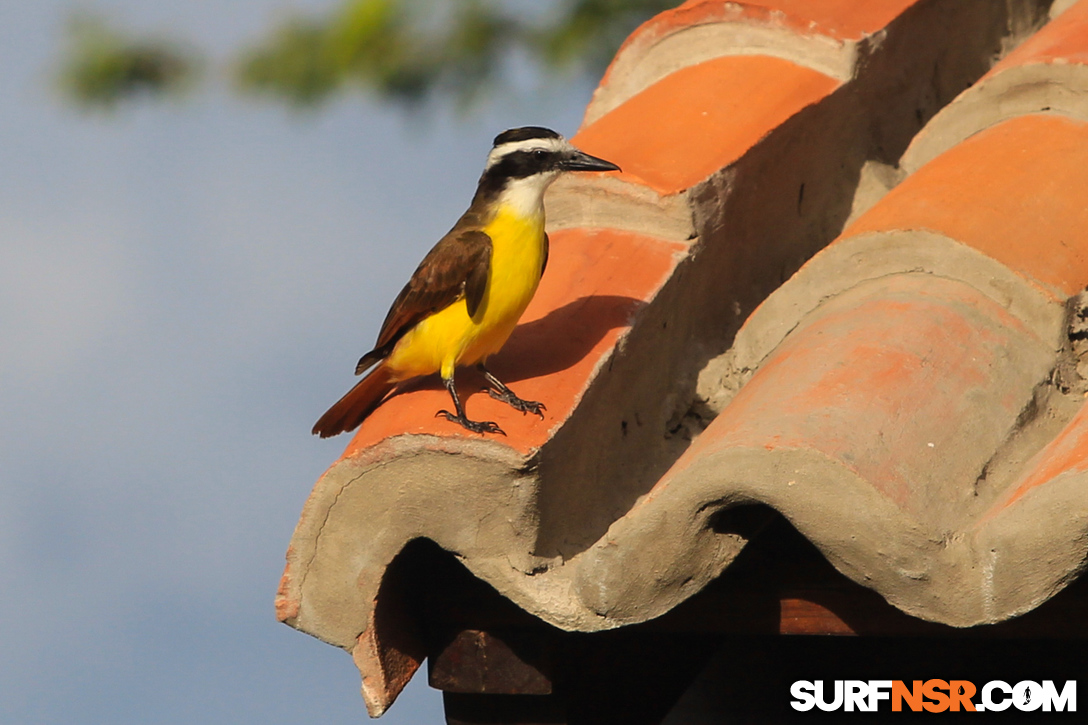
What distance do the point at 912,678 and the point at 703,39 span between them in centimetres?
175

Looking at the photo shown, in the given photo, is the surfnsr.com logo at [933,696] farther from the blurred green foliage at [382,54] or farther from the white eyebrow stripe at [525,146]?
the blurred green foliage at [382,54]

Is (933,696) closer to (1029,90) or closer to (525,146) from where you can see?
(1029,90)

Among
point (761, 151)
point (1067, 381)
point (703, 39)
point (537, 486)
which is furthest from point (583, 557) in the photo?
point (703, 39)

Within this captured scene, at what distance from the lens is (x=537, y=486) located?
2244 mm

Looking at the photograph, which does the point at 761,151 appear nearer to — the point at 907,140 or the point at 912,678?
the point at 907,140

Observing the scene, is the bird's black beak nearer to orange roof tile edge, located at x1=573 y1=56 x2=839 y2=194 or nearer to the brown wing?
orange roof tile edge, located at x1=573 y1=56 x2=839 y2=194

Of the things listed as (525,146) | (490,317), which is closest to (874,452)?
(490,317)

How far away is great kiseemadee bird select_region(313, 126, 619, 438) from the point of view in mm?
2973

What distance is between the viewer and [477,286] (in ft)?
9.90

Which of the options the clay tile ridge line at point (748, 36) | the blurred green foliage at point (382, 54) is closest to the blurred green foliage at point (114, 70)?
the blurred green foliage at point (382, 54)

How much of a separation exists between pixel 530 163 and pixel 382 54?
181 inches

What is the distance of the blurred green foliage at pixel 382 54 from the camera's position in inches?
291

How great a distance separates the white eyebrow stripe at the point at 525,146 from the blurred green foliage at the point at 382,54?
4263 millimetres

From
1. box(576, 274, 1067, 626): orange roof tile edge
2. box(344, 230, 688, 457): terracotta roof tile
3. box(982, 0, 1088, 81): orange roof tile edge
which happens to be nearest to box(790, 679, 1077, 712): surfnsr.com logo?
box(576, 274, 1067, 626): orange roof tile edge
